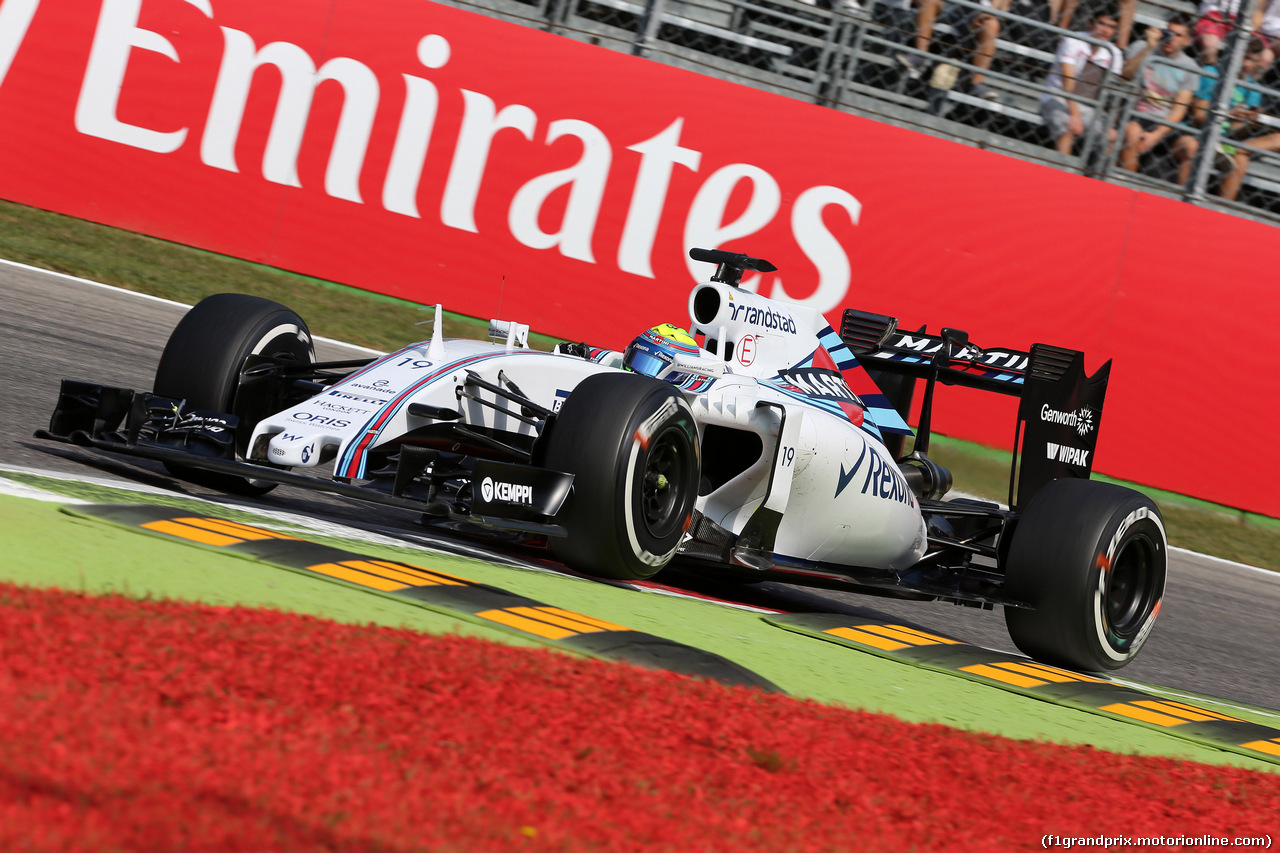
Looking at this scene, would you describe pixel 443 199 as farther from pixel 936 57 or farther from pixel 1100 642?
pixel 1100 642

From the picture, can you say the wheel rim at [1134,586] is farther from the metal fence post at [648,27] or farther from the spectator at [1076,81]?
the metal fence post at [648,27]

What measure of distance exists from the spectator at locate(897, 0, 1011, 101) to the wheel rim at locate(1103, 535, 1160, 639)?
22.7 ft

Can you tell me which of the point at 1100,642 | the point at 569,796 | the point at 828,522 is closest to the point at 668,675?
the point at 569,796

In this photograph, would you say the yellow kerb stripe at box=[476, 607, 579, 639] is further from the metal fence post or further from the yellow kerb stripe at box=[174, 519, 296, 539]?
the metal fence post

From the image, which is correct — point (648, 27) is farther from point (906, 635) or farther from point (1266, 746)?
point (1266, 746)

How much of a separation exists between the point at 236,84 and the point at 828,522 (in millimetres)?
7038

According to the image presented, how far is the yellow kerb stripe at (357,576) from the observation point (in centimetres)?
420

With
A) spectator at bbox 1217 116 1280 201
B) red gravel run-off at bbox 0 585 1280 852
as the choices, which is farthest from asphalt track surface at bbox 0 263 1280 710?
spectator at bbox 1217 116 1280 201

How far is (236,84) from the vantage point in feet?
35.8

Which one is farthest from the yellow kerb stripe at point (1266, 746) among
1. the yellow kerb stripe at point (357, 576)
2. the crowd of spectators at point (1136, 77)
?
the crowd of spectators at point (1136, 77)

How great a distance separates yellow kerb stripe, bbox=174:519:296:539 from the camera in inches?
179

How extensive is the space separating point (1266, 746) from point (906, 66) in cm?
863

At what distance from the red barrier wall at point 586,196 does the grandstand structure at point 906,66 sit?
2.12 feet

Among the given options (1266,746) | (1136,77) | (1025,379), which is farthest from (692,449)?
(1136,77)
